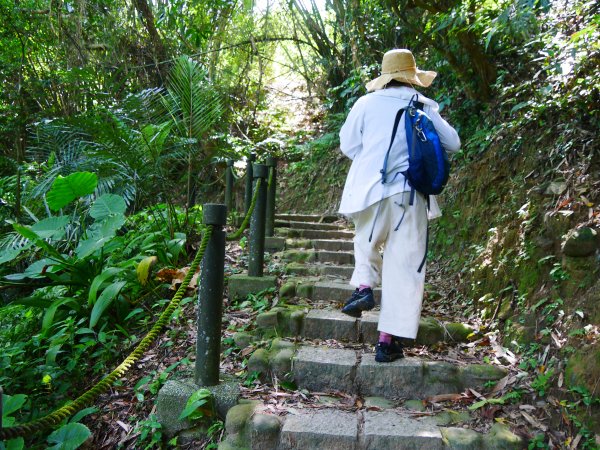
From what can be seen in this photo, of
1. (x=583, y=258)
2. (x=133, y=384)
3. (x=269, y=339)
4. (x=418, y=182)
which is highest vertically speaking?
(x=418, y=182)

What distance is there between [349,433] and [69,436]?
56.0 inches

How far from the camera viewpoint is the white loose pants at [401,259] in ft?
8.63

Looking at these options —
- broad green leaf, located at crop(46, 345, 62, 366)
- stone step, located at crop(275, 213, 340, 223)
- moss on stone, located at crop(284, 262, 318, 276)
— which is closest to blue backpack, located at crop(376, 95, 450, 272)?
moss on stone, located at crop(284, 262, 318, 276)

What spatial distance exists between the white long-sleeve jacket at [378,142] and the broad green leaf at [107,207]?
6.84 feet

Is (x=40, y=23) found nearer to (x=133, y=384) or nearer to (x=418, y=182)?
(x=133, y=384)

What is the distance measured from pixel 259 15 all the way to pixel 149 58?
2511 mm

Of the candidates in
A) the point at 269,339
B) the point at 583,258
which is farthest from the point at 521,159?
the point at 269,339

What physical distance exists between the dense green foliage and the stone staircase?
29cm

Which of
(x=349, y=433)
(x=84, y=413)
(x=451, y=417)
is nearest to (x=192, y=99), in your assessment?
(x=84, y=413)

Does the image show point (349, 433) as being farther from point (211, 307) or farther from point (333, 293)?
point (333, 293)

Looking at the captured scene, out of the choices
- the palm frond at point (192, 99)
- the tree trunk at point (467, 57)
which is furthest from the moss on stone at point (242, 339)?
the tree trunk at point (467, 57)

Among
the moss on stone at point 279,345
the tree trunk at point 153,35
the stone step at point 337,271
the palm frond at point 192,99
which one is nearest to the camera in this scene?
the moss on stone at point 279,345

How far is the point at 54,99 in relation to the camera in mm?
8297

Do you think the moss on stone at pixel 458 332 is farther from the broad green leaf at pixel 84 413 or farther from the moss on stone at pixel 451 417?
the broad green leaf at pixel 84 413
